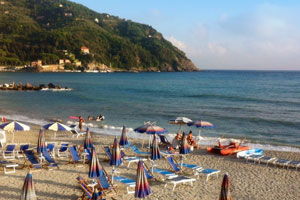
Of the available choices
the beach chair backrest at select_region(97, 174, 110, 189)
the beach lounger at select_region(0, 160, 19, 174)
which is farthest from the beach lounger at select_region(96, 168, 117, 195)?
the beach lounger at select_region(0, 160, 19, 174)

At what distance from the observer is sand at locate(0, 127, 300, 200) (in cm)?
965

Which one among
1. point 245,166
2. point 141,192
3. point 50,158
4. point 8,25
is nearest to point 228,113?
point 245,166

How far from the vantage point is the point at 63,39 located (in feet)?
555

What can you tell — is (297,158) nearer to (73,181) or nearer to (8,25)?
(73,181)

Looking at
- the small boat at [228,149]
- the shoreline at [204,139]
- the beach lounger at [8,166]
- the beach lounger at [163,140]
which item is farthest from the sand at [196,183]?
the shoreline at [204,139]

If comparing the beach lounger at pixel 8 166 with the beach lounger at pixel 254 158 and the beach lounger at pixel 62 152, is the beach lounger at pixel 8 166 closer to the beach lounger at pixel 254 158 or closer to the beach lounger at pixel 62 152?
the beach lounger at pixel 62 152

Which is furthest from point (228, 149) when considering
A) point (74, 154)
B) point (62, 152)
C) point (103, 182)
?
point (62, 152)

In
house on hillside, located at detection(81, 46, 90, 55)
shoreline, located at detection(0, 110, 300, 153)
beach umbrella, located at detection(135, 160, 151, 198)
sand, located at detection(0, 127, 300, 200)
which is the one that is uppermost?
house on hillside, located at detection(81, 46, 90, 55)

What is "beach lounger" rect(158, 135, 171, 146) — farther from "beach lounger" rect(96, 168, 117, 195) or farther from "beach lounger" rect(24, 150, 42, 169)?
"beach lounger" rect(96, 168, 117, 195)

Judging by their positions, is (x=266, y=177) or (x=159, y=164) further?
(x=159, y=164)

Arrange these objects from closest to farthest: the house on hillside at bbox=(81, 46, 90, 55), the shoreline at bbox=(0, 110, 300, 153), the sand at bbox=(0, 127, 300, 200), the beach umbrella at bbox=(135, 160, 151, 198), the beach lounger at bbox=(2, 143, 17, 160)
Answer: the beach umbrella at bbox=(135, 160, 151, 198) → the sand at bbox=(0, 127, 300, 200) → the beach lounger at bbox=(2, 143, 17, 160) → the shoreline at bbox=(0, 110, 300, 153) → the house on hillside at bbox=(81, 46, 90, 55)

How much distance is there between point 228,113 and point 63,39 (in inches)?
6007

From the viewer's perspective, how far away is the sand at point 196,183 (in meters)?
9.65

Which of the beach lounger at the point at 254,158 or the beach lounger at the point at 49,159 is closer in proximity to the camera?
the beach lounger at the point at 49,159
